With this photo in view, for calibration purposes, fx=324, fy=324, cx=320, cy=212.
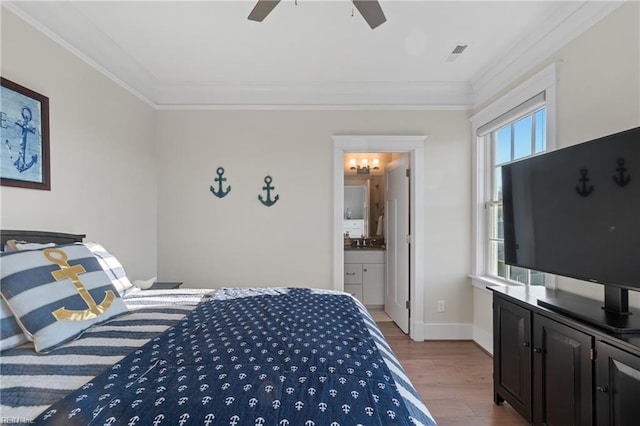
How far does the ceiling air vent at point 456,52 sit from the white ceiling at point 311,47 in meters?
0.02

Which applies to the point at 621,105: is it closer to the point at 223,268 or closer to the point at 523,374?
the point at 523,374

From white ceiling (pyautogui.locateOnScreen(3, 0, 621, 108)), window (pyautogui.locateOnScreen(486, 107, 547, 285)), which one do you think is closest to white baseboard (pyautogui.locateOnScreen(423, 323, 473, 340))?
window (pyautogui.locateOnScreen(486, 107, 547, 285))

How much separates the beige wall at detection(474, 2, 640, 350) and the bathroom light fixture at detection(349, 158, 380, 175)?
271 cm

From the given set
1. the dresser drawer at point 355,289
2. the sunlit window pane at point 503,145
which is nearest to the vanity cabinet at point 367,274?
the dresser drawer at point 355,289

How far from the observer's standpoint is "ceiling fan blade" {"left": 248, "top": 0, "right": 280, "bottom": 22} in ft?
5.57

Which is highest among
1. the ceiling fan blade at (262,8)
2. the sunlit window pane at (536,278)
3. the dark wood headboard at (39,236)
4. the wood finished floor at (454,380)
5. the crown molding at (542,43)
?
the crown molding at (542,43)

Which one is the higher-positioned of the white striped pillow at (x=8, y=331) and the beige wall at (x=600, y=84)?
the beige wall at (x=600, y=84)

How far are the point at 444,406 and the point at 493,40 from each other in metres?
2.73

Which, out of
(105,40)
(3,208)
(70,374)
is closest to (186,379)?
(70,374)

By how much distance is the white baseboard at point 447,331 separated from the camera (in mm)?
3441

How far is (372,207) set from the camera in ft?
16.5

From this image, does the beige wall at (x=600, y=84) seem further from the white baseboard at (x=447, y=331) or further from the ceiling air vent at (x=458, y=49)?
the white baseboard at (x=447, y=331)

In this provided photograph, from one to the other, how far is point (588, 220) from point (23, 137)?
3.07m

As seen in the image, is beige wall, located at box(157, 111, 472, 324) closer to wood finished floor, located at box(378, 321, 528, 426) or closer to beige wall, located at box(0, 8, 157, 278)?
beige wall, located at box(0, 8, 157, 278)
